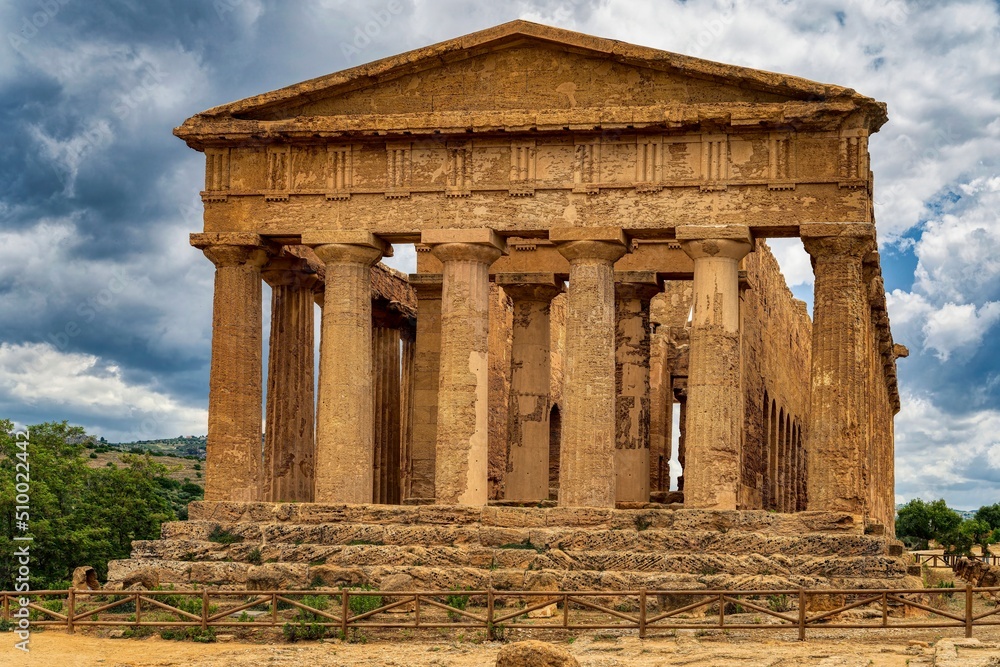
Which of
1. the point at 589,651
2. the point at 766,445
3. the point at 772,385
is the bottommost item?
the point at 589,651

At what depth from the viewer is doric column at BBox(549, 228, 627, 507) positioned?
106ft

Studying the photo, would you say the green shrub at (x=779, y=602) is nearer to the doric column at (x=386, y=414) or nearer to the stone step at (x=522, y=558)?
the stone step at (x=522, y=558)

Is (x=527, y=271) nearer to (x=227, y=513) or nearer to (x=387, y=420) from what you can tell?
(x=387, y=420)

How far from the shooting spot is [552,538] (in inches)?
1208

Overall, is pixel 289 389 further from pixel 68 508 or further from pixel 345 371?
pixel 68 508

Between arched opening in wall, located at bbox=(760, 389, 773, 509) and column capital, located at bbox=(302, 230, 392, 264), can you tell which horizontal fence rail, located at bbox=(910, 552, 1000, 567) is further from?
column capital, located at bbox=(302, 230, 392, 264)

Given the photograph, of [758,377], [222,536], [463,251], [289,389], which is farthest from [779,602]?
[758,377]

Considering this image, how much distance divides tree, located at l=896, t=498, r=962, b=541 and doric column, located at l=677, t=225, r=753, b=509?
58.3 meters

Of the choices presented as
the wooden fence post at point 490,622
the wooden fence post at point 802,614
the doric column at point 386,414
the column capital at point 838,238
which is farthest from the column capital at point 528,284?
the wooden fence post at point 802,614

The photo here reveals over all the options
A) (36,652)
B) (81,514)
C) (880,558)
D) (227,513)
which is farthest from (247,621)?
(81,514)

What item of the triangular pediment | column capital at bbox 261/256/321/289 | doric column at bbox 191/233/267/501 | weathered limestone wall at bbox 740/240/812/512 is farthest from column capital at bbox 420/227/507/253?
weathered limestone wall at bbox 740/240/812/512

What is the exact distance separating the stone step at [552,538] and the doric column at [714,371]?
160 cm

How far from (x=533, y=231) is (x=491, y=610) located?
34.0 feet

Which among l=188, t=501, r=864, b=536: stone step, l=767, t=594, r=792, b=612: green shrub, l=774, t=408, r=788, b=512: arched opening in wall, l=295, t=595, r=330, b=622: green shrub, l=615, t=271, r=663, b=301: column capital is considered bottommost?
l=295, t=595, r=330, b=622: green shrub
